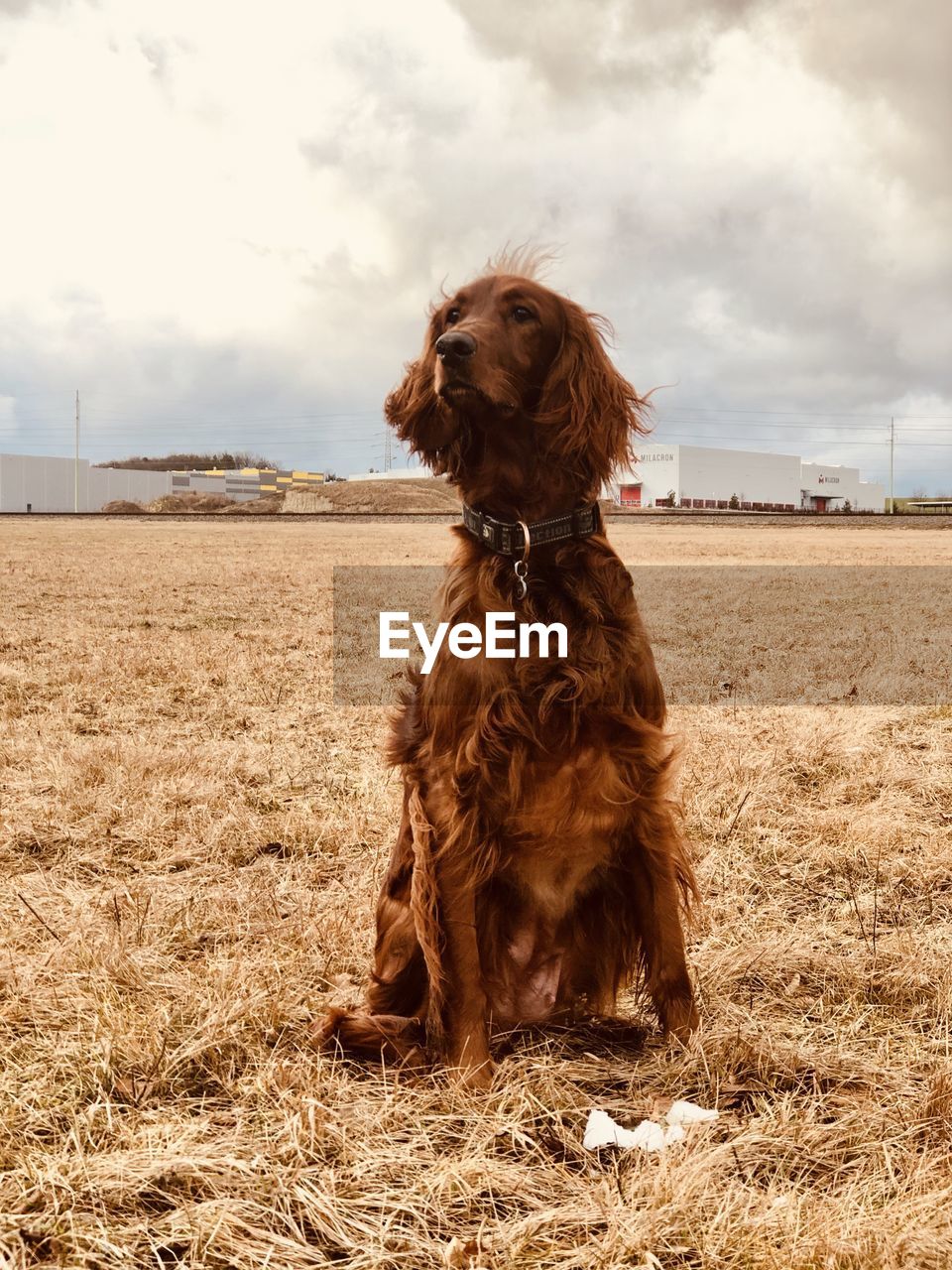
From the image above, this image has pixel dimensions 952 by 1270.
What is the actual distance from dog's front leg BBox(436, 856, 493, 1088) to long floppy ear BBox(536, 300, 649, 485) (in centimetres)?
91

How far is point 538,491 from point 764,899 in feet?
5.12

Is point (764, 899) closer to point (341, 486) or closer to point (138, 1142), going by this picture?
point (138, 1142)

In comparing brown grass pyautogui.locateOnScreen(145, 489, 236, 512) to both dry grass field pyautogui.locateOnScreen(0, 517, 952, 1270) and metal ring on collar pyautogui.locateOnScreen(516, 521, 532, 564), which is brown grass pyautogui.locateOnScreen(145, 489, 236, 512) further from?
metal ring on collar pyautogui.locateOnScreen(516, 521, 532, 564)

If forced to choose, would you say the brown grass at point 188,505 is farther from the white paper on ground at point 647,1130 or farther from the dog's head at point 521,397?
the white paper on ground at point 647,1130

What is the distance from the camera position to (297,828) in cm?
340

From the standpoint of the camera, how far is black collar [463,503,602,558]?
6.56 ft

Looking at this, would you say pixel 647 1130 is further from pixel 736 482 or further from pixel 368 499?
pixel 736 482

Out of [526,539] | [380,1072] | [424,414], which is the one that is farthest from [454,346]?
[380,1072]

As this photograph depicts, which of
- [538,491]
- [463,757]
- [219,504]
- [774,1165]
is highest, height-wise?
[219,504]

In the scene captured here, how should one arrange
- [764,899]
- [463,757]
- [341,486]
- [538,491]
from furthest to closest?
[341,486], [764,899], [538,491], [463,757]

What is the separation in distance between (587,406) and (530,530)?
0.34 metres

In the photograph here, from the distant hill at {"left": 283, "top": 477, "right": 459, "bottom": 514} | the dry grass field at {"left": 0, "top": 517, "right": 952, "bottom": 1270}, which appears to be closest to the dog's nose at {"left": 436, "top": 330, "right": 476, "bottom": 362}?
the dry grass field at {"left": 0, "top": 517, "right": 952, "bottom": 1270}

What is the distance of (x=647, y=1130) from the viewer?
176 centimetres

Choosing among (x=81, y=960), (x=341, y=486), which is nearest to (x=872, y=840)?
(x=81, y=960)
